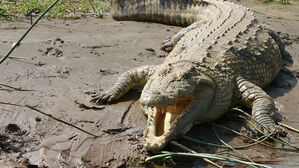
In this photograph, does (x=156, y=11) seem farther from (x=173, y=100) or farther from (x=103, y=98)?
(x=173, y=100)

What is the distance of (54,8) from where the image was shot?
28.7ft

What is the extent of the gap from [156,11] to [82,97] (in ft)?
11.2

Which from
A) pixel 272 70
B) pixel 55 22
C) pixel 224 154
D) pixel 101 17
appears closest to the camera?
pixel 224 154

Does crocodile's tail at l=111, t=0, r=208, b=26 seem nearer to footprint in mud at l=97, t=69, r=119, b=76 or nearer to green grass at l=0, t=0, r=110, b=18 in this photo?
green grass at l=0, t=0, r=110, b=18

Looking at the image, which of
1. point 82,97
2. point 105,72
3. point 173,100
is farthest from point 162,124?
point 105,72

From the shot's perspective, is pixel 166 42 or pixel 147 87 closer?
pixel 147 87

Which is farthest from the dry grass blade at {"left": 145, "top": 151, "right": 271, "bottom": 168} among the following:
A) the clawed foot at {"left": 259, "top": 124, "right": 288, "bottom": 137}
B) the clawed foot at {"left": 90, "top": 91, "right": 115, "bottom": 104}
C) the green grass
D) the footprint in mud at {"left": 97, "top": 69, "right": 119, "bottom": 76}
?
the green grass

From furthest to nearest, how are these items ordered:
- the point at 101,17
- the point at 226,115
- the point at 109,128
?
the point at 101,17
the point at 226,115
the point at 109,128

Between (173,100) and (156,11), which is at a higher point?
(173,100)

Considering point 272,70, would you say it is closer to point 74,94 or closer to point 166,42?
point 166,42

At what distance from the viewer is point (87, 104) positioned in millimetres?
5246

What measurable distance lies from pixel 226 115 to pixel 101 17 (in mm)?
3983

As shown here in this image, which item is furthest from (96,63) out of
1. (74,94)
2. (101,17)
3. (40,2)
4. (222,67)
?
(40,2)

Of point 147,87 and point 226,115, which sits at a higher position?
point 147,87
